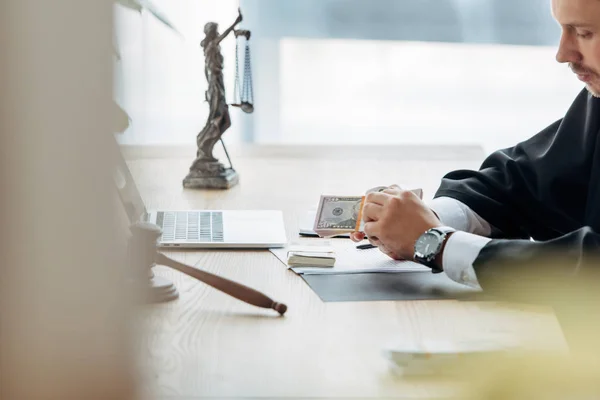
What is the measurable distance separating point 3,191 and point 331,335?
2.44 ft

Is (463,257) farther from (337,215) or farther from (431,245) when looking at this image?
(337,215)

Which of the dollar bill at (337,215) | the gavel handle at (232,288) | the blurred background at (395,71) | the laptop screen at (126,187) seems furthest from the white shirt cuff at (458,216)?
the blurred background at (395,71)

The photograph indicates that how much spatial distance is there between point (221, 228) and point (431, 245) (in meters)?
0.47

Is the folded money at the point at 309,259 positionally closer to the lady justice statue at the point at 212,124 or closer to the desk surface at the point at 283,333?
the desk surface at the point at 283,333

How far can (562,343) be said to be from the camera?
3.40ft

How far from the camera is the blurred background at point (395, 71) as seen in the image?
3.63 metres

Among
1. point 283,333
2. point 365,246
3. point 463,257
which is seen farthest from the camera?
point 365,246

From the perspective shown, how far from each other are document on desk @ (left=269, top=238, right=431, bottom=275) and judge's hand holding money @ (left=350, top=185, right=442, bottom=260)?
19 mm

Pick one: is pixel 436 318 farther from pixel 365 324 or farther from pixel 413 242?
pixel 413 242

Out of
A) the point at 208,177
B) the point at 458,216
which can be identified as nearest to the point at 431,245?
the point at 458,216

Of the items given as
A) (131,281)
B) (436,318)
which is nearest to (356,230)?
(436,318)

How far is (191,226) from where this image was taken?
1.73 meters

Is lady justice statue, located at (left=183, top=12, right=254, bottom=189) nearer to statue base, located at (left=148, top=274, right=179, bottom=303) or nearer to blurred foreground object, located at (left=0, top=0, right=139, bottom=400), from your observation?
statue base, located at (left=148, top=274, right=179, bottom=303)

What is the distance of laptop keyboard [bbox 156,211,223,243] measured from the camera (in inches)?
65.3
